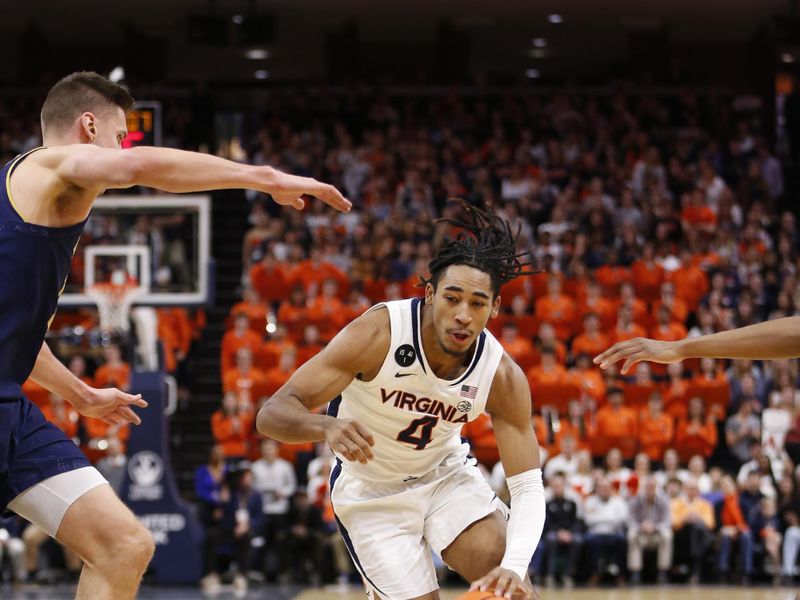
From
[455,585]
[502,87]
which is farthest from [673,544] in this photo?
[502,87]

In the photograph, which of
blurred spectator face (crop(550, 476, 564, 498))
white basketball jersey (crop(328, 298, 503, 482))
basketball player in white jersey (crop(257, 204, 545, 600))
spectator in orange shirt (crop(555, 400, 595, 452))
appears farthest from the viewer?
spectator in orange shirt (crop(555, 400, 595, 452))

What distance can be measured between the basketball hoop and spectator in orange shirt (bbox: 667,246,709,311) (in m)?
6.70

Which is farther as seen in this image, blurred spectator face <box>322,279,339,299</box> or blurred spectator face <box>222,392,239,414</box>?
blurred spectator face <box>322,279,339,299</box>

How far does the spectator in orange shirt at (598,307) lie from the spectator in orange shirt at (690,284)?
3.44 ft

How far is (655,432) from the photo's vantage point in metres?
12.8

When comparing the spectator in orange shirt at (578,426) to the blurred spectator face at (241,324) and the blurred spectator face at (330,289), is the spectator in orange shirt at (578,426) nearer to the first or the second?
the blurred spectator face at (330,289)

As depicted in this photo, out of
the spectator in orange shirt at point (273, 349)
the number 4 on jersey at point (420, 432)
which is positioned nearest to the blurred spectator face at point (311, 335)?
the spectator in orange shirt at point (273, 349)

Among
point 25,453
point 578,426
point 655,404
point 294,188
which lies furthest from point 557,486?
point 294,188

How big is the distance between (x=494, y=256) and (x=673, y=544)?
7.66 meters

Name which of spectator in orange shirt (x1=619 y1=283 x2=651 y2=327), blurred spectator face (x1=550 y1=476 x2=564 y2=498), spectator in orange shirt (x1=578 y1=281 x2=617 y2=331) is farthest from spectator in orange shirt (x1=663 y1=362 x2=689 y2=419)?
blurred spectator face (x1=550 y1=476 x2=564 y2=498)

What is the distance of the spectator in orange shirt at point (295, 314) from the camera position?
13.9m

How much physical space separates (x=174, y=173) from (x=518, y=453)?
2.08 m

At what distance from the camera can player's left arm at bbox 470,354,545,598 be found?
4961 mm

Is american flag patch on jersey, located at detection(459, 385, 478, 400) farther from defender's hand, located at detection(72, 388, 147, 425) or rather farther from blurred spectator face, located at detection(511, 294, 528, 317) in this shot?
blurred spectator face, located at detection(511, 294, 528, 317)
